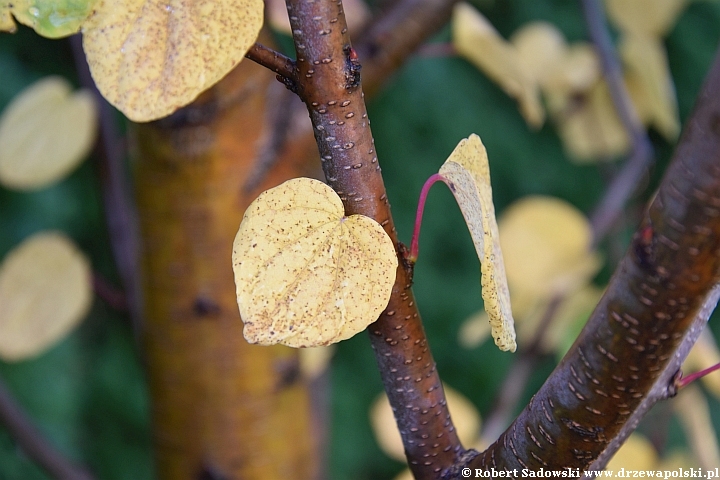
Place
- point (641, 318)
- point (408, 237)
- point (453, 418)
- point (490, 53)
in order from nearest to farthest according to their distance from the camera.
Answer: point (641, 318), point (490, 53), point (453, 418), point (408, 237)

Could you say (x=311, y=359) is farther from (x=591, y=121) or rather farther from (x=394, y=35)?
(x=591, y=121)

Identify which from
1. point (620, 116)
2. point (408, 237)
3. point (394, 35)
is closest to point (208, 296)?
point (394, 35)

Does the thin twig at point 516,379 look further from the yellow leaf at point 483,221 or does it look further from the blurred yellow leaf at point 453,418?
the yellow leaf at point 483,221

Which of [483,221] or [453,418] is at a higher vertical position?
[483,221]

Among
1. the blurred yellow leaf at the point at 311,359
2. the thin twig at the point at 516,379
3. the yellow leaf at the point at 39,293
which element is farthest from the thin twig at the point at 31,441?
the thin twig at the point at 516,379

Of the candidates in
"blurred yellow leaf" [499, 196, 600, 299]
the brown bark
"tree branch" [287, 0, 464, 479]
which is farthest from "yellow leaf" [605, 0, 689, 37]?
"tree branch" [287, 0, 464, 479]

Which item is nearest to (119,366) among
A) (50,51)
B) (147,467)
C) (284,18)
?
(147,467)
